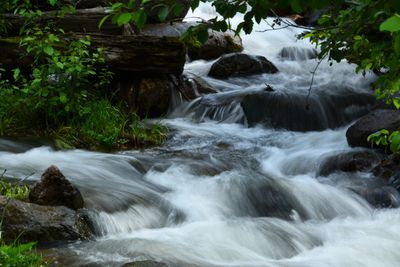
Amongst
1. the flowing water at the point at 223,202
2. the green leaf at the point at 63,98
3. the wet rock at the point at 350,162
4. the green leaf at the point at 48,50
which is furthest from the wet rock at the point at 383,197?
the green leaf at the point at 48,50

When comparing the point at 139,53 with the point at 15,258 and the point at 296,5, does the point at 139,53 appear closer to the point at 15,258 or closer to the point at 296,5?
the point at 15,258

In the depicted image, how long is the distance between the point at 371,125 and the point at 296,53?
722 cm

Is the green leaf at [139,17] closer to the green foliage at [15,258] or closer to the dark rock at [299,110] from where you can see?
the green foliage at [15,258]

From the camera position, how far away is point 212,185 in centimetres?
562

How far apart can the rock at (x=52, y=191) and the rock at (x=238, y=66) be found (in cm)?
775

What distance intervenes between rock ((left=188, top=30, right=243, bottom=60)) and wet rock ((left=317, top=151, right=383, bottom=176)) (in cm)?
648

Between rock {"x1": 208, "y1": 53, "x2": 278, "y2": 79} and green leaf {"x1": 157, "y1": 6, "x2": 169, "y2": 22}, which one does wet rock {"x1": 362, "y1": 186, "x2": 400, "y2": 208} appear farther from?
rock {"x1": 208, "y1": 53, "x2": 278, "y2": 79}

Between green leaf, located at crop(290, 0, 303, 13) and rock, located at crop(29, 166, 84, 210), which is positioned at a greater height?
green leaf, located at crop(290, 0, 303, 13)

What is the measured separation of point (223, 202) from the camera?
5270mm

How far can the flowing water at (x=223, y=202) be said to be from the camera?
3.96 meters

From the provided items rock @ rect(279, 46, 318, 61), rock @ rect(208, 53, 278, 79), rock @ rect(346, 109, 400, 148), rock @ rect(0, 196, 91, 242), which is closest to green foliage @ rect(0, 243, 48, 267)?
rock @ rect(0, 196, 91, 242)

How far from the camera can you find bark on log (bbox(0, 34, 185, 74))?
8312 millimetres

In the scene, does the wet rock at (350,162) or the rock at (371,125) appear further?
the rock at (371,125)

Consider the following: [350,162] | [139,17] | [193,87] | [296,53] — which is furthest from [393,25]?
[296,53]
